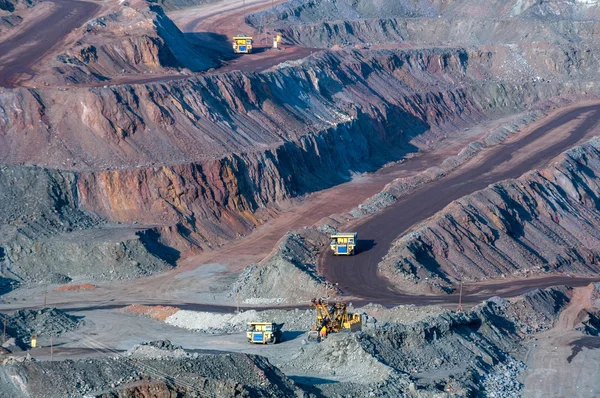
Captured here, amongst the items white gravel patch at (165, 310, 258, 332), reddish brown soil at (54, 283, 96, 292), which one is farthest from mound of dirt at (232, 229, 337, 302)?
reddish brown soil at (54, 283, 96, 292)

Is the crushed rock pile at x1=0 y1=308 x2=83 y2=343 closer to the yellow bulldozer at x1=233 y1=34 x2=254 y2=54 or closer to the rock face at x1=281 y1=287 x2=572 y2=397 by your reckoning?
the rock face at x1=281 y1=287 x2=572 y2=397

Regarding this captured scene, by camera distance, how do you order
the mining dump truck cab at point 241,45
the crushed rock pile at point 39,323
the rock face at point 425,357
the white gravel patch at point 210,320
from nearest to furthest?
the rock face at point 425,357
the crushed rock pile at point 39,323
the white gravel patch at point 210,320
the mining dump truck cab at point 241,45

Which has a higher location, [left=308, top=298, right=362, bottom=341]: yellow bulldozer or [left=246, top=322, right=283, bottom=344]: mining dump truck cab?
[left=308, top=298, right=362, bottom=341]: yellow bulldozer

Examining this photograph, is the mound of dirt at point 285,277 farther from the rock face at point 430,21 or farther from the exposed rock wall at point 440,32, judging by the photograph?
the exposed rock wall at point 440,32


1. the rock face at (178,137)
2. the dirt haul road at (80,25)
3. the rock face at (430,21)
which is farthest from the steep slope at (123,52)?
the rock face at (430,21)

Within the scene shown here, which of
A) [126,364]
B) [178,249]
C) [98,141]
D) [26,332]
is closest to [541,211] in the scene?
[178,249]

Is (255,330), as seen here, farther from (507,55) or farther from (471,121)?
(507,55)

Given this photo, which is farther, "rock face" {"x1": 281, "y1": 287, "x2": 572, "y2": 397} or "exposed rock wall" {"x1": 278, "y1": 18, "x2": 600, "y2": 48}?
"exposed rock wall" {"x1": 278, "y1": 18, "x2": 600, "y2": 48}

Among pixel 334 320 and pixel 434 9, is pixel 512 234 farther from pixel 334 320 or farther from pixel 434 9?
pixel 434 9
